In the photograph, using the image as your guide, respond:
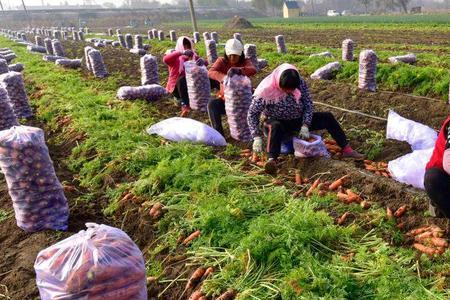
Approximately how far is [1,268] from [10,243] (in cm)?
38

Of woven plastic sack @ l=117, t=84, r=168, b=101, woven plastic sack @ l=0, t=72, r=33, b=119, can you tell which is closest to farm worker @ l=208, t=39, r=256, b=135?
woven plastic sack @ l=117, t=84, r=168, b=101

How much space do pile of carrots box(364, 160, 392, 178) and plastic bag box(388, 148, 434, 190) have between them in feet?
0.79

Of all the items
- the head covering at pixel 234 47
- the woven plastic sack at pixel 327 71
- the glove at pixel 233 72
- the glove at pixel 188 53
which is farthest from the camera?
the woven plastic sack at pixel 327 71

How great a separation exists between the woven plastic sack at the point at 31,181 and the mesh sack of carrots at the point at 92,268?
170 cm

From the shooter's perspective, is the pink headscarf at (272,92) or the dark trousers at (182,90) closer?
the pink headscarf at (272,92)

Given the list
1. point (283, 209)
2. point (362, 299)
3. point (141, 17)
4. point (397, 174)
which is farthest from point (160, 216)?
point (141, 17)

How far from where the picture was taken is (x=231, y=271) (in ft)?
9.86

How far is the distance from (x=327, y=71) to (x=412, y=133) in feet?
17.5

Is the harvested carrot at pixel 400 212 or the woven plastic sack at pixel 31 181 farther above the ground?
the woven plastic sack at pixel 31 181

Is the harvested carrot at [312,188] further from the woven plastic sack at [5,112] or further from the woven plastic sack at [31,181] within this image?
the woven plastic sack at [5,112]

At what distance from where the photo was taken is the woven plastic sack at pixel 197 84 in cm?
752

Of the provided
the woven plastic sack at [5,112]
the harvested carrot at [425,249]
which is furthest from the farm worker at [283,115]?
the woven plastic sack at [5,112]

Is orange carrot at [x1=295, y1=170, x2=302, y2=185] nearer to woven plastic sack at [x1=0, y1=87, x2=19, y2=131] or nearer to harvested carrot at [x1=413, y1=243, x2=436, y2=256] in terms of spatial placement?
harvested carrot at [x1=413, y1=243, x2=436, y2=256]

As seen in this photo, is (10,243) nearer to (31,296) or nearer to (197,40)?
(31,296)
